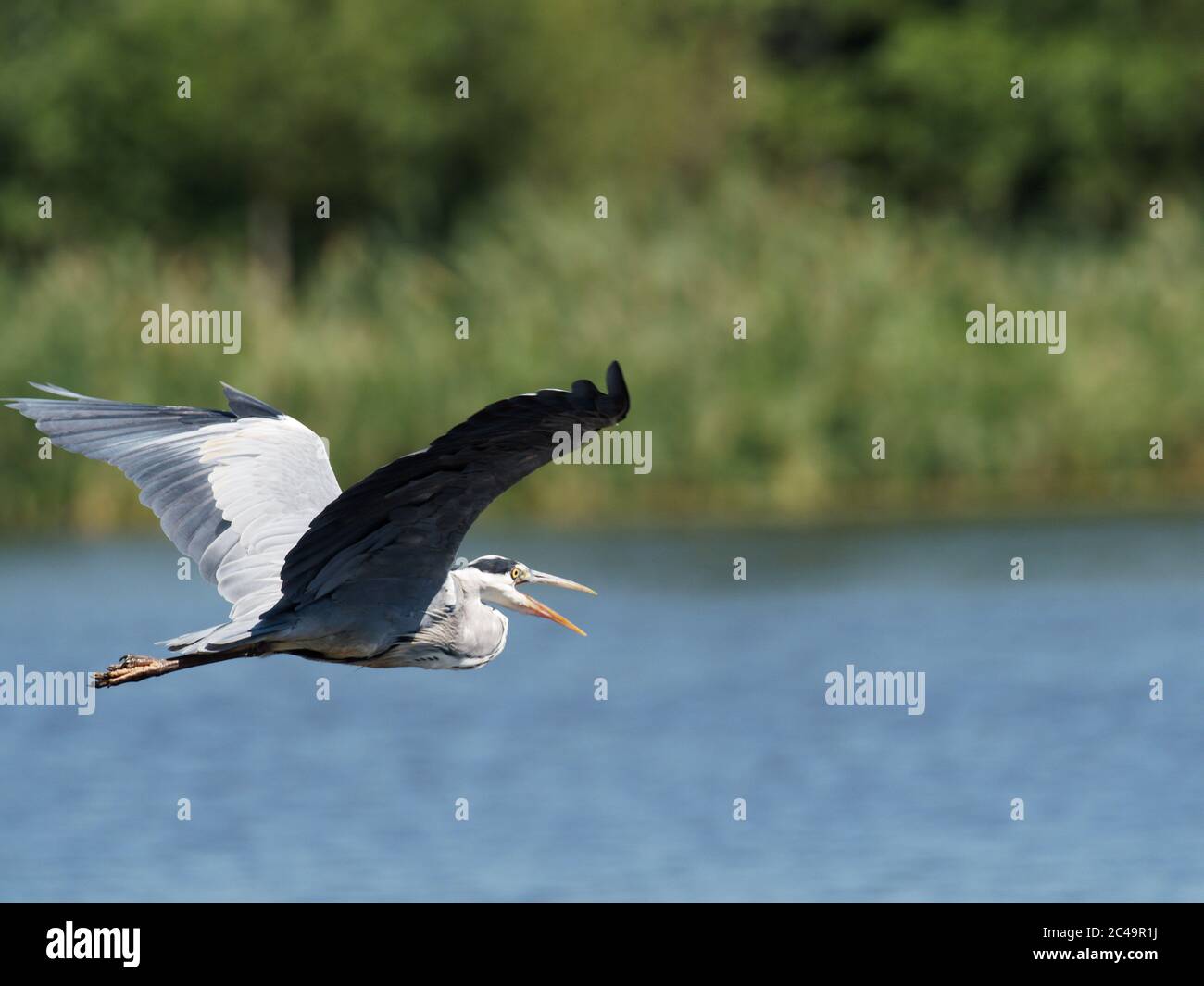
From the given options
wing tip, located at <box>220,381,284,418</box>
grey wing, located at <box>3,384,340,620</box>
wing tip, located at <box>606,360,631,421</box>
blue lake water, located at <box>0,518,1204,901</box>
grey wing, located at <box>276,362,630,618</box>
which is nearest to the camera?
wing tip, located at <box>606,360,631,421</box>

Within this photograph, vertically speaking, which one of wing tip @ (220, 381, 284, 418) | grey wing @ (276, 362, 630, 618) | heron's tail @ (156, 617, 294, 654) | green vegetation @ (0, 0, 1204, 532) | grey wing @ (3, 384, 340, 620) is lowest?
heron's tail @ (156, 617, 294, 654)

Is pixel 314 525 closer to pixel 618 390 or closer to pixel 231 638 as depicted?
pixel 231 638

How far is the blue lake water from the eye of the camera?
12.2 meters

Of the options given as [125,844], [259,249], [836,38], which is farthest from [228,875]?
[836,38]

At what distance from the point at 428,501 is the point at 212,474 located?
5.70 feet

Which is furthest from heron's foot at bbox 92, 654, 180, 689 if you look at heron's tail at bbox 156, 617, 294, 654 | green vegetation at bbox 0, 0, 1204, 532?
green vegetation at bbox 0, 0, 1204, 532

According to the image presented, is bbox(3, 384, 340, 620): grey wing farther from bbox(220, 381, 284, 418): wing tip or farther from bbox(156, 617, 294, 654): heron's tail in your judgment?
bbox(156, 617, 294, 654): heron's tail

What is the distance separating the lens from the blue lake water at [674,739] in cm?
1218

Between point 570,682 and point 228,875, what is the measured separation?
583 cm

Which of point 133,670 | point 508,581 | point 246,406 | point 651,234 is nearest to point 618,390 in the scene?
point 133,670

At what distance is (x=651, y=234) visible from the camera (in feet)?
83.1

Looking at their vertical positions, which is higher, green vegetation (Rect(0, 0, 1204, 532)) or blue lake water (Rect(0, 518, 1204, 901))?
green vegetation (Rect(0, 0, 1204, 532))

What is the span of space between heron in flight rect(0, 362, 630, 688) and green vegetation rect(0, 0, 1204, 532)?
1203cm

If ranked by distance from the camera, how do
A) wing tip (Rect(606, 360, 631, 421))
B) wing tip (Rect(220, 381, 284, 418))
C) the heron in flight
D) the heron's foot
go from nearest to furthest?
1. wing tip (Rect(606, 360, 631, 421))
2. the heron in flight
3. the heron's foot
4. wing tip (Rect(220, 381, 284, 418))
